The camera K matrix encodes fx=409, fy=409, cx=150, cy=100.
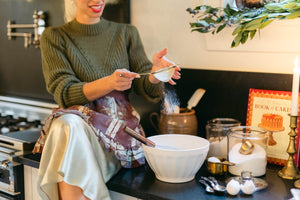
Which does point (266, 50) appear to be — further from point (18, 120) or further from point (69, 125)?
point (18, 120)

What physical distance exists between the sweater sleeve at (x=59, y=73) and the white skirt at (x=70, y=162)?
0.13 m

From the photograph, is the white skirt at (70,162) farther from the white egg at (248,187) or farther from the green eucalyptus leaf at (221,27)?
the green eucalyptus leaf at (221,27)

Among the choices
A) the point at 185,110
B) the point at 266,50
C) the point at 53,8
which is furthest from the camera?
the point at 53,8

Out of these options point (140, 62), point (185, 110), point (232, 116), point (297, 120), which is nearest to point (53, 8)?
point (140, 62)

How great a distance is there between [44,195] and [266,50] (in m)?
0.96

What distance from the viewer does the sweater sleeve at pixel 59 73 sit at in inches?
58.6

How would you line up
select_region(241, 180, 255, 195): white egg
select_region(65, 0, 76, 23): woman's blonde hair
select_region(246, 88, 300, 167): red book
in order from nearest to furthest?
select_region(241, 180, 255, 195): white egg < select_region(246, 88, 300, 167): red book < select_region(65, 0, 76, 23): woman's blonde hair

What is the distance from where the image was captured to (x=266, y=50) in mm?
1559

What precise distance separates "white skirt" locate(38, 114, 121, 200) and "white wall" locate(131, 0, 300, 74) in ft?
2.05

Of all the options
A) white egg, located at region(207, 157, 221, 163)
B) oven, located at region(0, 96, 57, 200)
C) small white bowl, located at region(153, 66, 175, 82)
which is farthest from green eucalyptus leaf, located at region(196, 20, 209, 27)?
oven, located at region(0, 96, 57, 200)

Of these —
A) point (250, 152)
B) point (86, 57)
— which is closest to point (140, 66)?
point (86, 57)

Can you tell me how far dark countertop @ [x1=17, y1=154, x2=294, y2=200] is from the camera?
49.7 inches

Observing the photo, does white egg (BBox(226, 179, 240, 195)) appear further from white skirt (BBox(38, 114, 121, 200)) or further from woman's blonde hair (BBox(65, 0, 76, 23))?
woman's blonde hair (BBox(65, 0, 76, 23))

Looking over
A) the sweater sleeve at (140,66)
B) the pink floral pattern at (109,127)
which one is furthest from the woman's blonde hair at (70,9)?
the pink floral pattern at (109,127)
